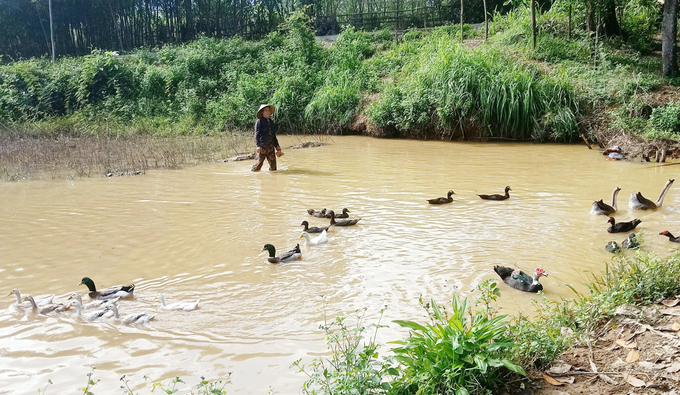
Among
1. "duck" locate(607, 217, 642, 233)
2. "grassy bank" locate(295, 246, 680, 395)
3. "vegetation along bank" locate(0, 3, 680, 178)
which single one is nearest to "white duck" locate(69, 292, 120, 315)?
"grassy bank" locate(295, 246, 680, 395)

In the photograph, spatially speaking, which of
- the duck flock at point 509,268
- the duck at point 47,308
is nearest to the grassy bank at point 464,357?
the duck flock at point 509,268

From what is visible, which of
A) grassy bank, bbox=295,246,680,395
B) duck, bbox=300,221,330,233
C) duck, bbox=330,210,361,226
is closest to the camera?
grassy bank, bbox=295,246,680,395

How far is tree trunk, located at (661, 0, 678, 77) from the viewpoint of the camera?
15.4 meters

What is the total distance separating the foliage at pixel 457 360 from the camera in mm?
2855

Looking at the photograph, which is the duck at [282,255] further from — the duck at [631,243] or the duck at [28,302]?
the duck at [631,243]

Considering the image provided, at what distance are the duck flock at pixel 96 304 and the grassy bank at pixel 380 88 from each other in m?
12.1

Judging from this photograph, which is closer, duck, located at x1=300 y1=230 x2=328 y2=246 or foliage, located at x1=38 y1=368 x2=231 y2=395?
foliage, located at x1=38 y1=368 x2=231 y2=395

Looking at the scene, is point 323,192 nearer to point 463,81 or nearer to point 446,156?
point 446,156

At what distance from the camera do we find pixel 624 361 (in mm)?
3123

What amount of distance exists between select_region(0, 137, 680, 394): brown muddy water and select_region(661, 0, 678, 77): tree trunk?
5879mm

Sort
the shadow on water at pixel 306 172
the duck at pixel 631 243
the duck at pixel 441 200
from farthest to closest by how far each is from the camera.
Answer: the shadow on water at pixel 306 172, the duck at pixel 441 200, the duck at pixel 631 243

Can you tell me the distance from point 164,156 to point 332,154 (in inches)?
186

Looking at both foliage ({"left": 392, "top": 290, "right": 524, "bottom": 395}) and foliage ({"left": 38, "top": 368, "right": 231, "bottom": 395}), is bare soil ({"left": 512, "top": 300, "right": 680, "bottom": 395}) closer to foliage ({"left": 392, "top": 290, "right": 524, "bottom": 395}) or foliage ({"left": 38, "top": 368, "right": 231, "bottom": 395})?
foliage ({"left": 392, "top": 290, "right": 524, "bottom": 395})

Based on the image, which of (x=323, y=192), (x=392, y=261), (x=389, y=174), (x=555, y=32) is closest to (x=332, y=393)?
(x=392, y=261)
